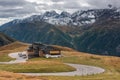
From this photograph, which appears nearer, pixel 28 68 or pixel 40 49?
pixel 28 68

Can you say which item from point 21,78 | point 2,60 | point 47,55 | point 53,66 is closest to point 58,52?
point 47,55

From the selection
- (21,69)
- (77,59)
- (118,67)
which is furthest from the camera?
(77,59)

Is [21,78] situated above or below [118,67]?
above

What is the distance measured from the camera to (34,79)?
80062 mm

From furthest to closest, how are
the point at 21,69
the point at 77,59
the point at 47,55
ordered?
1. the point at 47,55
2. the point at 77,59
3. the point at 21,69

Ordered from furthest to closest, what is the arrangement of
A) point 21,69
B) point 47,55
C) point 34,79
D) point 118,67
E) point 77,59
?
point 47,55 < point 77,59 < point 118,67 < point 21,69 < point 34,79

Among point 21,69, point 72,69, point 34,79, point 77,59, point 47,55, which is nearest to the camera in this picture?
point 34,79

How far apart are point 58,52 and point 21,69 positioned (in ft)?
238

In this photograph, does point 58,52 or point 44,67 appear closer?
point 44,67

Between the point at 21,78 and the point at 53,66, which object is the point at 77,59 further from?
the point at 21,78

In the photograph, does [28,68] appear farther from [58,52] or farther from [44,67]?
[58,52]

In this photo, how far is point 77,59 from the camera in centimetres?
17825

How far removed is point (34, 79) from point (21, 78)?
10.8 ft

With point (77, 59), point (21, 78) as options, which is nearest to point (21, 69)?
point (21, 78)
